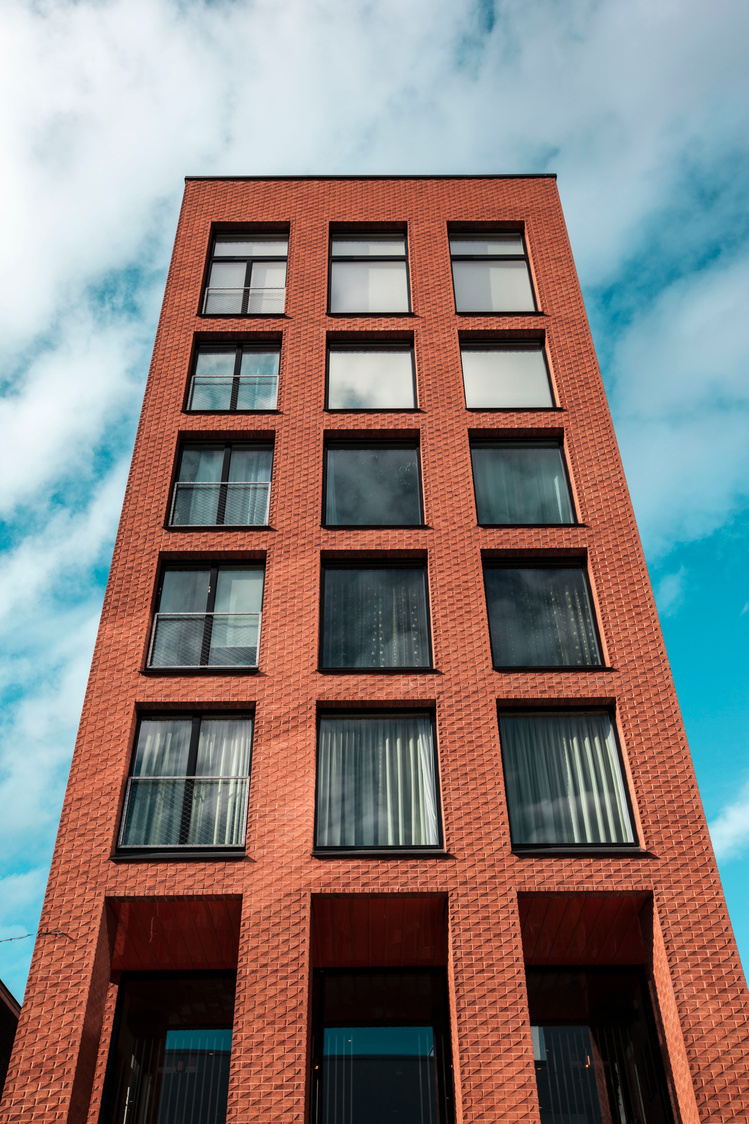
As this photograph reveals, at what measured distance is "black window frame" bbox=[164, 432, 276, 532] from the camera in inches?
655

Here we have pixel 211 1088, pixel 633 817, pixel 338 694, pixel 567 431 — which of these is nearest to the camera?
pixel 211 1088

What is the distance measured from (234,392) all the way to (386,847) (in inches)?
399

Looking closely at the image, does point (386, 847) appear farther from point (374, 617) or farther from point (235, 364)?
point (235, 364)

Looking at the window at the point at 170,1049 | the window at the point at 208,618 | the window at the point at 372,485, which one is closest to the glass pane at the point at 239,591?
the window at the point at 208,618

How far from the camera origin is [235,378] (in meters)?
19.4

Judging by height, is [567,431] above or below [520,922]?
above

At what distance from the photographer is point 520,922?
1277cm

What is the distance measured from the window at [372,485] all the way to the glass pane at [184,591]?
2.56 m

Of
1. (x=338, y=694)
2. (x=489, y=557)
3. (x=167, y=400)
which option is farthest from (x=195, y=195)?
(x=338, y=694)

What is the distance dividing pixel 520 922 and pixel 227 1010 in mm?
4392

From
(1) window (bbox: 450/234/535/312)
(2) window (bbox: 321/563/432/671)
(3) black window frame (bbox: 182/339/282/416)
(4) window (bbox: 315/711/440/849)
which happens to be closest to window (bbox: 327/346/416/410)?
(3) black window frame (bbox: 182/339/282/416)

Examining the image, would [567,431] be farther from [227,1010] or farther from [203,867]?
[227,1010]

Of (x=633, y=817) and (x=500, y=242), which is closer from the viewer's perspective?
(x=633, y=817)

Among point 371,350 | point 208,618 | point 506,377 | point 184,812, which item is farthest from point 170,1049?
point 506,377
